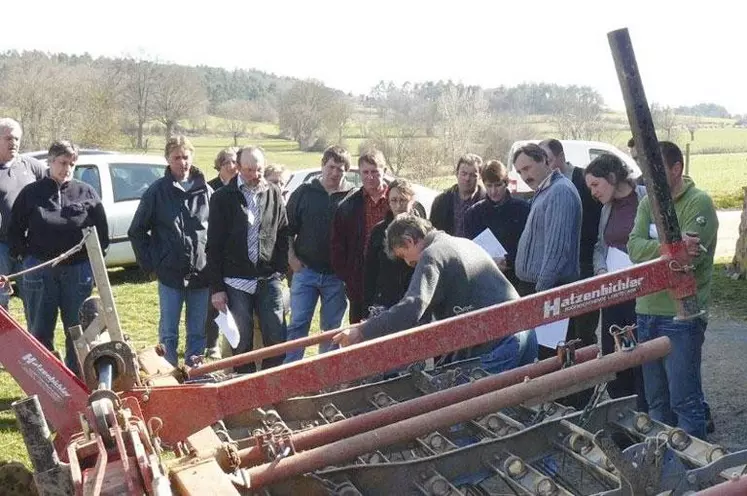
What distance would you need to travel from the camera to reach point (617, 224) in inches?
239

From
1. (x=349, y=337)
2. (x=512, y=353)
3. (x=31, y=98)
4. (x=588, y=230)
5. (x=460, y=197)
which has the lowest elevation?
(x=512, y=353)

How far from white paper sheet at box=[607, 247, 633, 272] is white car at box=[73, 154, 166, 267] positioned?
321 inches

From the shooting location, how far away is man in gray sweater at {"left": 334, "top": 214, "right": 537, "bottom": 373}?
476cm

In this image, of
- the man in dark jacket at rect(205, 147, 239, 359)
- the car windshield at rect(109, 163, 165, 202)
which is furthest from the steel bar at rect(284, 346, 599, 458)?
the car windshield at rect(109, 163, 165, 202)

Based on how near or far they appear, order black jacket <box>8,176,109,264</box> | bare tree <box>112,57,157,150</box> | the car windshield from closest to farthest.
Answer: black jacket <box>8,176,109,264</box> < the car windshield < bare tree <box>112,57,157,150</box>

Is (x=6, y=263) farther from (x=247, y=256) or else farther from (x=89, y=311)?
(x=89, y=311)

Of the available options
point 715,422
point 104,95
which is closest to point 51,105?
point 104,95

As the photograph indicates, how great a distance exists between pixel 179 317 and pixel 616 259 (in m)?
3.33

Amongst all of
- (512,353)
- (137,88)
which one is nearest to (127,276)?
(512,353)

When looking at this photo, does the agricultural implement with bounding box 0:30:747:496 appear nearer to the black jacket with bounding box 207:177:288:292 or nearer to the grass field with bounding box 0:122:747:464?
the black jacket with bounding box 207:177:288:292

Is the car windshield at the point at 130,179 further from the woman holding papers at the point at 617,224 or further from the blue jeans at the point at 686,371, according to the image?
the blue jeans at the point at 686,371

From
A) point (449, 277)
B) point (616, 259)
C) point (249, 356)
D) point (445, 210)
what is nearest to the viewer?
point (249, 356)

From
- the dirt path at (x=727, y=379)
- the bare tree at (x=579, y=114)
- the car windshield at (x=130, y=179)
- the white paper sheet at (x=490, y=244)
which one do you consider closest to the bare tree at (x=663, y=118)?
the bare tree at (x=579, y=114)

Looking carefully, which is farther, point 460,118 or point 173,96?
point 173,96
